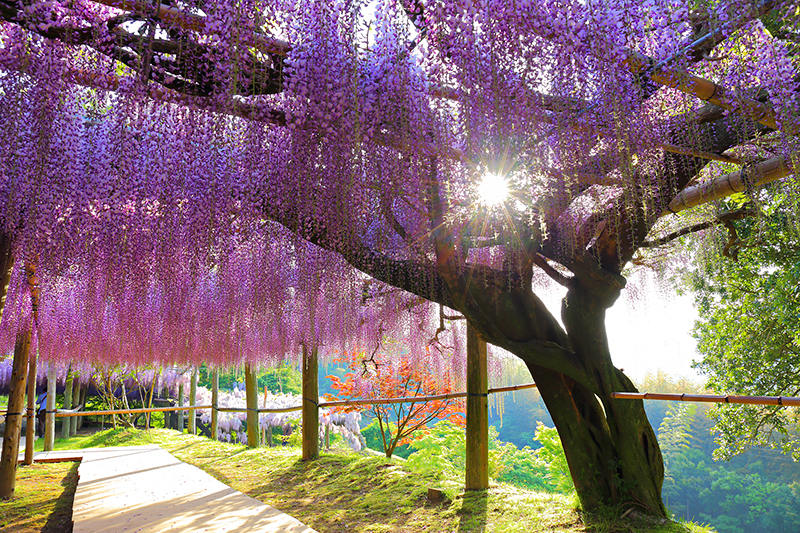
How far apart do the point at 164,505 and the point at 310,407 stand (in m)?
2.99

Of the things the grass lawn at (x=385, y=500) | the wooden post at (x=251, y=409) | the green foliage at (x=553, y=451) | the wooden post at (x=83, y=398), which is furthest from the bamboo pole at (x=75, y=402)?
the green foliage at (x=553, y=451)

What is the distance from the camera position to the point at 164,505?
3420 millimetres

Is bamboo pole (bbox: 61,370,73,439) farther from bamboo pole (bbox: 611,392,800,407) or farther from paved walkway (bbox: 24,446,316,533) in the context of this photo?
bamboo pole (bbox: 611,392,800,407)

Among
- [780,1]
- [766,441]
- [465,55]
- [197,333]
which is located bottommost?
[766,441]

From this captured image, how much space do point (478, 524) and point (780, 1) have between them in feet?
11.0

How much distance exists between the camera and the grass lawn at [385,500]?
3.31 meters

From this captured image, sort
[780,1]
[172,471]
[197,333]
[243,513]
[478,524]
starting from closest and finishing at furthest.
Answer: [780,1] < [243,513] < [478,524] < [172,471] < [197,333]

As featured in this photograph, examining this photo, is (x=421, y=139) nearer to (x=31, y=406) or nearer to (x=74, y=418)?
(x=31, y=406)

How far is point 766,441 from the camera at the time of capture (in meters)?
6.26

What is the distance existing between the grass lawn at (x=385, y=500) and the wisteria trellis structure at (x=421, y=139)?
35 centimetres

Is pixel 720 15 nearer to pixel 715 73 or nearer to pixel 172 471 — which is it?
pixel 715 73

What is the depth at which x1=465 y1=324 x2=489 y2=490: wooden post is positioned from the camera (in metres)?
4.19

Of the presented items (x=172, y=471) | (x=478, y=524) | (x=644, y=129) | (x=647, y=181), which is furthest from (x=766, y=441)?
(x=172, y=471)

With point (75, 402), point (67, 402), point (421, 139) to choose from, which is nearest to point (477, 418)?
point (421, 139)
